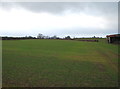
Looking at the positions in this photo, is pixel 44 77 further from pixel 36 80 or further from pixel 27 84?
pixel 27 84

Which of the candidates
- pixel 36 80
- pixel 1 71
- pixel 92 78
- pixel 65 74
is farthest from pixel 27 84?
pixel 92 78

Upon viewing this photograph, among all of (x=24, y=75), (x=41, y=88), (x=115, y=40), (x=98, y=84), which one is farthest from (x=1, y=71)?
(x=115, y=40)

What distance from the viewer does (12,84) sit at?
373 centimetres

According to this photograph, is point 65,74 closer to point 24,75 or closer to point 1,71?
point 24,75

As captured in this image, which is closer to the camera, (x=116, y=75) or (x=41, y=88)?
(x=41, y=88)

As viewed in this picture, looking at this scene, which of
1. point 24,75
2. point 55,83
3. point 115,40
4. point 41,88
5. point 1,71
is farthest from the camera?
point 115,40

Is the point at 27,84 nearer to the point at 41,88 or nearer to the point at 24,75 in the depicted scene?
the point at 41,88

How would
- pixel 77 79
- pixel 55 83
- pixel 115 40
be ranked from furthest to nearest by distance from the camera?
1. pixel 115 40
2. pixel 77 79
3. pixel 55 83

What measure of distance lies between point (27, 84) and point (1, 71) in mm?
1814

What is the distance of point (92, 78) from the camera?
4332 millimetres

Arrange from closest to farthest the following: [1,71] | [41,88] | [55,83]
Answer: [41,88] → [55,83] → [1,71]

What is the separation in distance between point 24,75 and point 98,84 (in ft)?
8.18

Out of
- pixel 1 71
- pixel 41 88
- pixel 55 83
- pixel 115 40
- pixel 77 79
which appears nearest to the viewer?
pixel 41 88

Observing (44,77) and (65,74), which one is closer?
(44,77)
